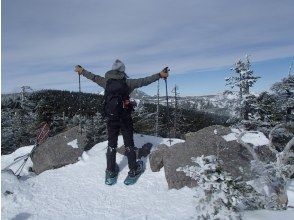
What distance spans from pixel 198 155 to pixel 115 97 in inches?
103

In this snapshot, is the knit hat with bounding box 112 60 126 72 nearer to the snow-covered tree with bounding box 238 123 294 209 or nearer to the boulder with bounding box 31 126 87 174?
the boulder with bounding box 31 126 87 174

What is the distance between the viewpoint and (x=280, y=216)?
256 inches

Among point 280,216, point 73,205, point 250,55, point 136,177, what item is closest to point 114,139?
point 136,177

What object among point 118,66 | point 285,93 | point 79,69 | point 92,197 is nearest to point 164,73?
point 118,66

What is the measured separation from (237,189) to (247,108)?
57.9 ft

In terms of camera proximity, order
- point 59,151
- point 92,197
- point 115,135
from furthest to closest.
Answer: point 59,151 → point 115,135 → point 92,197

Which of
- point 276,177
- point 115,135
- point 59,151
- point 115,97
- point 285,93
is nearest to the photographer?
point 276,177

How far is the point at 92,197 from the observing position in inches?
355

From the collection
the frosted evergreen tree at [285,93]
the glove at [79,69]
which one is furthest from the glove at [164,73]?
the frosted evergreen tree at [285,93]

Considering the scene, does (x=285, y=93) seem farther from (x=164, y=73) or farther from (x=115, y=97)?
(x=115, y=97)

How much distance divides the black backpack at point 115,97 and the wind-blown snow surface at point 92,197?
1.86 metres

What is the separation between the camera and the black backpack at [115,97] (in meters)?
9.33

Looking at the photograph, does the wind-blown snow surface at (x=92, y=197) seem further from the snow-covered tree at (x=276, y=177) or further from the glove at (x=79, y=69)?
the glove at (x=79, y=69)

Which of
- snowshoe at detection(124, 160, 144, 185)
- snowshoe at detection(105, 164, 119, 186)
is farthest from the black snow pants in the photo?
snowshoe at detection(124, 160, 144, 185)
